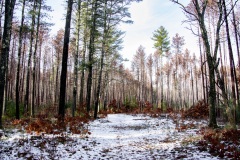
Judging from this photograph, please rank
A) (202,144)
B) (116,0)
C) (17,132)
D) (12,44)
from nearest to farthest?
1. (202,144)
2. (17,132)
3. (116,0)
4. (12,44)

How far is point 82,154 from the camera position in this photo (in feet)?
22.2

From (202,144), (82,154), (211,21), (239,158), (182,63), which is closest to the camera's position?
(239,158)

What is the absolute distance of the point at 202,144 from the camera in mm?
7328

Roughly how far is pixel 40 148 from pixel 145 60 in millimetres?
39571

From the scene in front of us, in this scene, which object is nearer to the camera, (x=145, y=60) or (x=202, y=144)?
(x=202, y=144)

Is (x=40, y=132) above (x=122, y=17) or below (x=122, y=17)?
below

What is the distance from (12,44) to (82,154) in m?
24.6

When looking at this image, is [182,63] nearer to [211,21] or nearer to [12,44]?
[211,21]

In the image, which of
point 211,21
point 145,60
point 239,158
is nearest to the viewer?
point 239,158

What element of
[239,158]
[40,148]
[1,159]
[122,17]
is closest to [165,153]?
[239,158]

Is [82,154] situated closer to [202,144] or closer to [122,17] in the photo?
[202,144]

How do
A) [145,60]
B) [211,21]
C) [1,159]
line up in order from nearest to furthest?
1. [1,159]
2. [211,21]
3. [145,60]

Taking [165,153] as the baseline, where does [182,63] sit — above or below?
above

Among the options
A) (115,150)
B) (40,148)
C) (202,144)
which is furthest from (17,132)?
(202,144)
